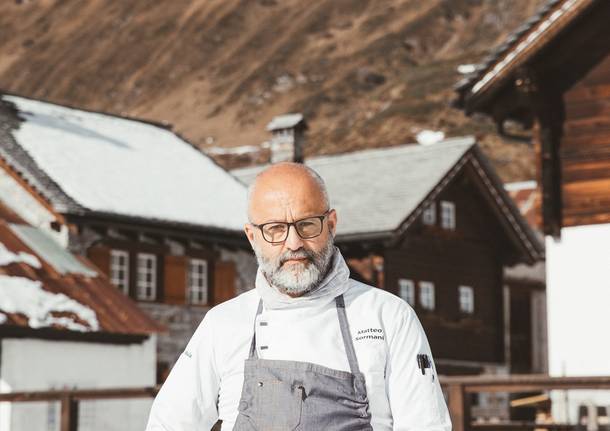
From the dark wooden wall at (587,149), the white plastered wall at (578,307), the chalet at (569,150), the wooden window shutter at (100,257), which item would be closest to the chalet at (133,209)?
the wooden window shutter at (100,257)

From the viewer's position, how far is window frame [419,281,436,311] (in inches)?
1313

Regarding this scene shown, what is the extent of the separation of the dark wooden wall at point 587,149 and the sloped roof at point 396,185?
48.1 feet

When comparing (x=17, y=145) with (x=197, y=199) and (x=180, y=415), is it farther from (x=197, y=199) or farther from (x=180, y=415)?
(x=180, y=415)

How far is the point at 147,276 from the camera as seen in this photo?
27141mm

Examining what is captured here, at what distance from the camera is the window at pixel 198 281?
92.0ft

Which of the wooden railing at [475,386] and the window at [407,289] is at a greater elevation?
the window at [407,289]

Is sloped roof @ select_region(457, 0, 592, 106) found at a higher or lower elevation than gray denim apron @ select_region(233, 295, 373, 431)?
higher

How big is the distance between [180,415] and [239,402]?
0.20 meters

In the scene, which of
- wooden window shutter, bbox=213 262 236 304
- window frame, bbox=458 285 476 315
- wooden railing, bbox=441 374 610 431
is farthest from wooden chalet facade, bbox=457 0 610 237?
window frame, bbox=458 285 476 315

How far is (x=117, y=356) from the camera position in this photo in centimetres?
2344

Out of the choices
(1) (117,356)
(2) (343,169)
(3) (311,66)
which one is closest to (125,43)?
(3) (311,66)

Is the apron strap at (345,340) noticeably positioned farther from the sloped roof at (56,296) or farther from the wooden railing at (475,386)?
→ the sloped roof at (56,296)

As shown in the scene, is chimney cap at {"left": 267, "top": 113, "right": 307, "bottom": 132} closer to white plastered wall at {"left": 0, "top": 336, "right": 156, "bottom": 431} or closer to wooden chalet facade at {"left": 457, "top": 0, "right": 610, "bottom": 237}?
white plastered wall at {"left": 0, "top": 336, "right": 156, "bottom": 431}

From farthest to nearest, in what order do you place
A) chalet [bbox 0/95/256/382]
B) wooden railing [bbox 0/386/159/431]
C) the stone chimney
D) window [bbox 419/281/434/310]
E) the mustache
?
1. window [bbox 419/281/434/310]
2. the stone chimney
3. chalet [bbox 0/95/256/382]
4. wooden railing [bbox 0/386/159/431]
5. the mustache
